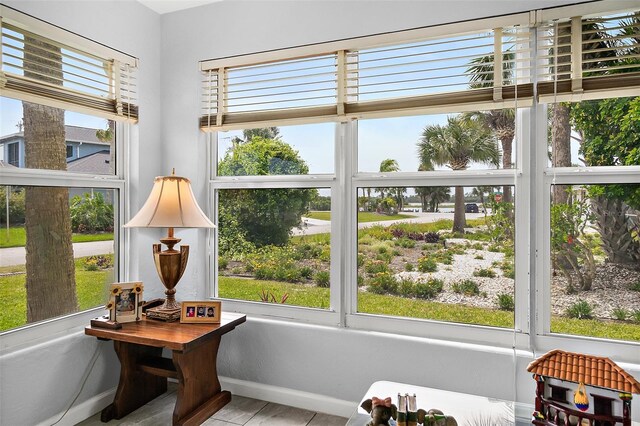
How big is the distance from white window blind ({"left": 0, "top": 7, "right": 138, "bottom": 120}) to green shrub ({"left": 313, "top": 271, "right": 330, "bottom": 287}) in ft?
5.31

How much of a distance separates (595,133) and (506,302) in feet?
3.12

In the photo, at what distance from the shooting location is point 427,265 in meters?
2.28

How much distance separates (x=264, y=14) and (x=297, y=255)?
159cm

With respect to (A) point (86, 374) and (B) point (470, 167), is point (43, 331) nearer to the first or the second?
(A) point (86, 374)

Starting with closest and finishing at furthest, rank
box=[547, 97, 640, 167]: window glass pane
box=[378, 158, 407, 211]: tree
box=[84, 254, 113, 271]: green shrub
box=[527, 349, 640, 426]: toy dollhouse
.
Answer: box=[527, 349, 640, 426]: toy dollhouse, box=[547, 97, 640, 167]: window glass pane, box=[378, 158, 407, 211]: tree, box=[84, 254, 113, 271]: green shrub

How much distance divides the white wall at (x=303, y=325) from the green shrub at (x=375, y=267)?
0.37 m

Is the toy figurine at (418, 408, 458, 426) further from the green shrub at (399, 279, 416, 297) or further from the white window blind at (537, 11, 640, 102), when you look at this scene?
the white window blind at (537, 11, 640, 102)

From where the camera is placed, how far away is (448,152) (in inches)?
88.3

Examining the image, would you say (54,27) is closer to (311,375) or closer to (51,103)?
(51,103)

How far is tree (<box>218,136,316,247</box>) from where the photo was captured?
2.61 metres

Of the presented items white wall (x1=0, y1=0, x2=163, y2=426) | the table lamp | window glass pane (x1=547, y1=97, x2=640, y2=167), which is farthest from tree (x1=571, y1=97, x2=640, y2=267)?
white wall (x1=0, y1=0, x2=163, y2=426)

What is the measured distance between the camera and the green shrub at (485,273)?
2.14 m

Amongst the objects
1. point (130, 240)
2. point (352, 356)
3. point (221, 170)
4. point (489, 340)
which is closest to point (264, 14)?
point (221, 170)

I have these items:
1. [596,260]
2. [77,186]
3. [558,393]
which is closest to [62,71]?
[77,186]
